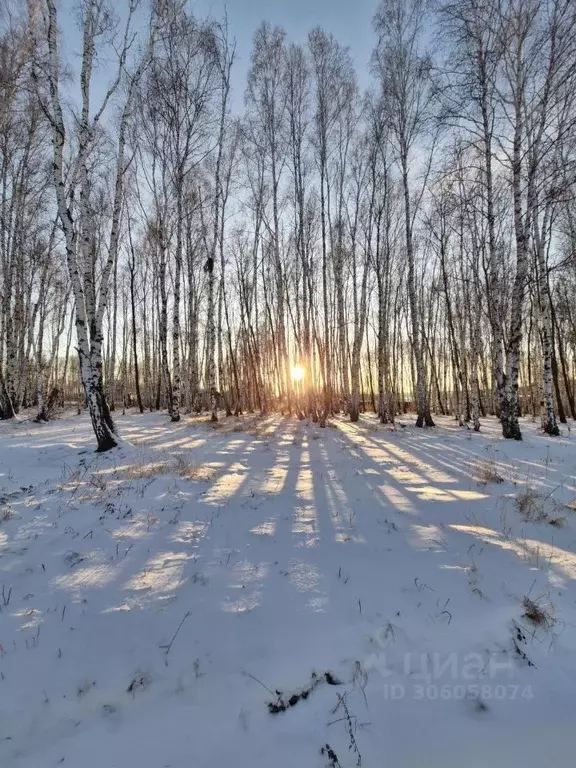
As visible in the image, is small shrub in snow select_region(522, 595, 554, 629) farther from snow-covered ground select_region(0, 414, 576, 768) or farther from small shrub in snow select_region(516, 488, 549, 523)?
small shrub in snow select_region(516, 488, 549, 523)

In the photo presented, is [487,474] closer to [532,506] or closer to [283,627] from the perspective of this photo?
[532,506]

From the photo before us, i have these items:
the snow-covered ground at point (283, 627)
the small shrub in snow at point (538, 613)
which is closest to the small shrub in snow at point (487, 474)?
the snow-covered ground at point (283, 627)

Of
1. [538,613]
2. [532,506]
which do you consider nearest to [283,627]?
[538,613]

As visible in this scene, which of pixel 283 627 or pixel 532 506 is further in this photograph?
pixel 532 506

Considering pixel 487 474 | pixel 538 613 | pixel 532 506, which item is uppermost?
pixel 487 474

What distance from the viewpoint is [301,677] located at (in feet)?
7.69

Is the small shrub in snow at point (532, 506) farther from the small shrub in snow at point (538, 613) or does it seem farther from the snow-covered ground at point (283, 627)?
the small shrub in snow at point (538, 613)

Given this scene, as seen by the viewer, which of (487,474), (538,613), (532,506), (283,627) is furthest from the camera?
(487,474)

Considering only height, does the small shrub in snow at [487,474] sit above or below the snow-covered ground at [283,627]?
above

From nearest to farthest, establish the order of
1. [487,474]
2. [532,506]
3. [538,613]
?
1. [538,613]
2. [532,506]
3. [487,474]

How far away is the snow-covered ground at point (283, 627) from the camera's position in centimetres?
202

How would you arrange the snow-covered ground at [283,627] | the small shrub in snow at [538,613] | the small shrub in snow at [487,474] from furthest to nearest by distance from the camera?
the small shrub in snow at [487,474] → the small shrub in snow at [538,613] → the snow-covered ground at [283,627]

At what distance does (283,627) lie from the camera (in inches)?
107

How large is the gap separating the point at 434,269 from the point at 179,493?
818 inches
